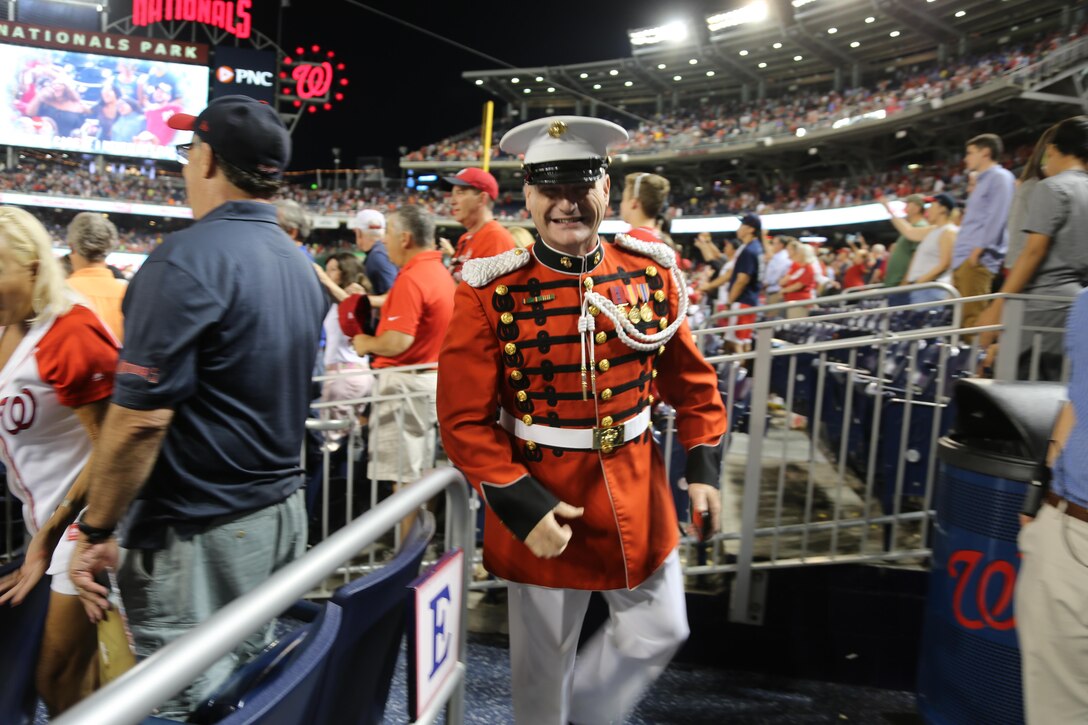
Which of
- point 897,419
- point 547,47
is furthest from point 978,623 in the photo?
point 547,47

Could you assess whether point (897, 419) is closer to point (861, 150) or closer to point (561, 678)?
point (561, 678)

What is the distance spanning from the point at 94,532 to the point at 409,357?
243cm

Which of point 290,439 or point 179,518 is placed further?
point 290,439

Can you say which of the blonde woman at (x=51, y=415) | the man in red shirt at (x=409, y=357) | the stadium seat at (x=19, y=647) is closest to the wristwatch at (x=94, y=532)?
the blonde woman at (x=51, y=415)

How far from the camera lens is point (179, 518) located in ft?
5.35

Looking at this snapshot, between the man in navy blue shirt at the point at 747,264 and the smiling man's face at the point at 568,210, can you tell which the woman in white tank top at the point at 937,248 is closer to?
the man in navy blue shirt at the point at 747,264

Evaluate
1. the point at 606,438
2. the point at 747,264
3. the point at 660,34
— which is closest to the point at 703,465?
the point at 606,438

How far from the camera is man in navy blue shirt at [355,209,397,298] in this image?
5469 mm

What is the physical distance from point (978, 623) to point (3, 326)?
3.03 metres

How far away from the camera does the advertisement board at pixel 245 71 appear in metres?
23.8

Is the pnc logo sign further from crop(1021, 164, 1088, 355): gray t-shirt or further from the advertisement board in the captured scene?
crop(1021, 164, 1088, 355): gray t-shirt

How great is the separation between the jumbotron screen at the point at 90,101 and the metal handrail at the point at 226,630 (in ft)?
76.8

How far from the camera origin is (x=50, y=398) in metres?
2.00

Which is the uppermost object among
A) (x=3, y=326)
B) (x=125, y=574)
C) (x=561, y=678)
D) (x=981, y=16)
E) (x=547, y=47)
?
(x=547, y=47)
